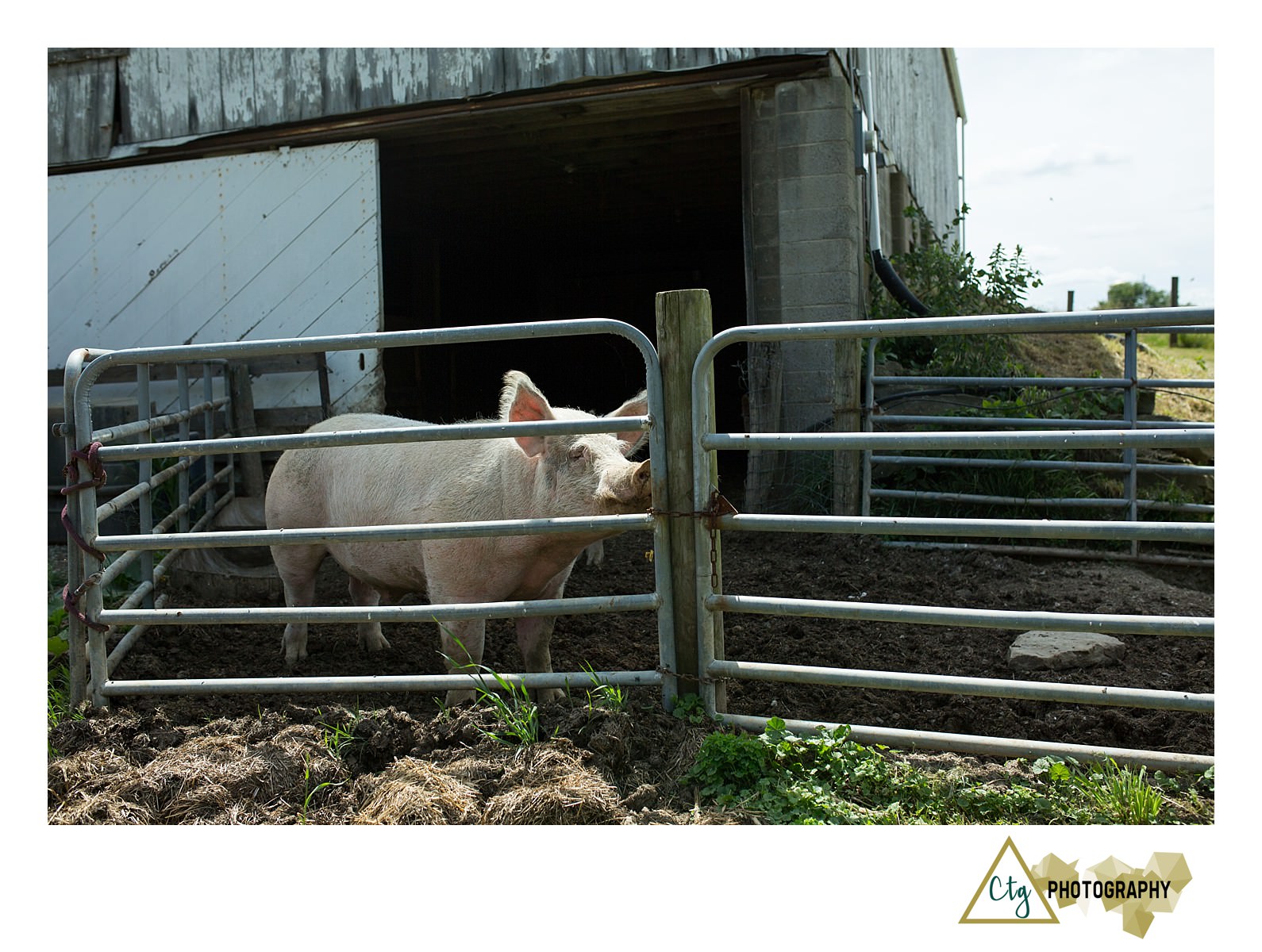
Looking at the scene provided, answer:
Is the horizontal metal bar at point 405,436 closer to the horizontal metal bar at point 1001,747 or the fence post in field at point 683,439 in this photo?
the fence post in field at point 683,439

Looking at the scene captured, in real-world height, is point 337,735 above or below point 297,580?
below

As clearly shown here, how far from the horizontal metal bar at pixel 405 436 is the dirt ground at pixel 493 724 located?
0.93m

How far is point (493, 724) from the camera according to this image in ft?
10.5

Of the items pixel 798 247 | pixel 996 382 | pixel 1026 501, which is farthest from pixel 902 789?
pixel 798 247

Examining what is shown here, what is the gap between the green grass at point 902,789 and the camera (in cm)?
264

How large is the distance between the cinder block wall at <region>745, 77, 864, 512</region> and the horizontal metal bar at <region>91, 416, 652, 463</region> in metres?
4.08

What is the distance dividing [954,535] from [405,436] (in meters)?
1.80

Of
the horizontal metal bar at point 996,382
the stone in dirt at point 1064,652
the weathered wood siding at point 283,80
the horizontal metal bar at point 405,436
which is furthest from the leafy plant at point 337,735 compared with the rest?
the weathered wood siding at point 283,80

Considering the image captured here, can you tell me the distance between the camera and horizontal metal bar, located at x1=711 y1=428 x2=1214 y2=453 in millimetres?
2756

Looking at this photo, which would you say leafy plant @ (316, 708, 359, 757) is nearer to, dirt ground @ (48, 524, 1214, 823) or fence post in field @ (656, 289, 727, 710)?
dirt ground @ (48, 524, 1214, 823)

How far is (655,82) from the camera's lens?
7160 mm

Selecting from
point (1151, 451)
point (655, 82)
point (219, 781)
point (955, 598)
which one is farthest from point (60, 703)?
point (1151, 451)

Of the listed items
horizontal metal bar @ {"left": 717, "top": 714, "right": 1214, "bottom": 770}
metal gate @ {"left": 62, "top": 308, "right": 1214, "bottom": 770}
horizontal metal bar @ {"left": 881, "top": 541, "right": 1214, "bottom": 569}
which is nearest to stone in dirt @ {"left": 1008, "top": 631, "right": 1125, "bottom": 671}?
metal gate @ {"left": 62, "top": 308, "right": 1214, "bottom": 770}

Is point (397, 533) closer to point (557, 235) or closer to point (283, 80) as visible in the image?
point (283, 80)
